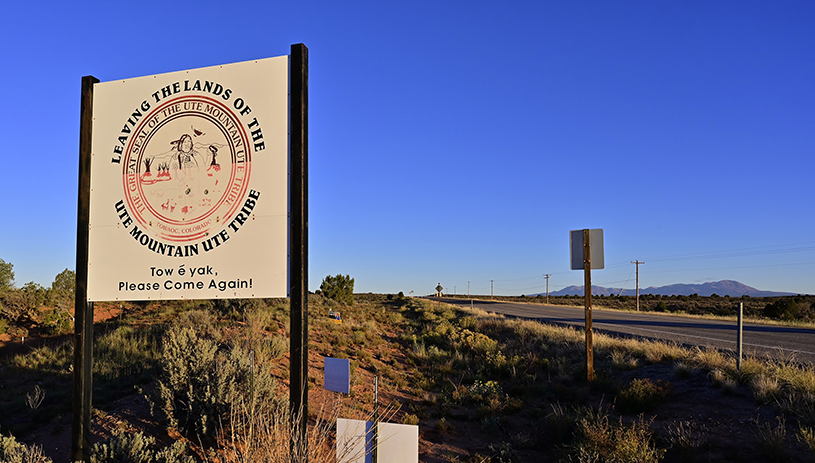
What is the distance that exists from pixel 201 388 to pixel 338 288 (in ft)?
114

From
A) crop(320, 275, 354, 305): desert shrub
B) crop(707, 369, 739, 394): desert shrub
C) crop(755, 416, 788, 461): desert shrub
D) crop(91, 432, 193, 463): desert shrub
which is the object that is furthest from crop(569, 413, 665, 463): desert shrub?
crop(320, 275, 354, 305): desert shrub

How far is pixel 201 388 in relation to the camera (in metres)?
6.87

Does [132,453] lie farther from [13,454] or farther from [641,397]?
[641,397]

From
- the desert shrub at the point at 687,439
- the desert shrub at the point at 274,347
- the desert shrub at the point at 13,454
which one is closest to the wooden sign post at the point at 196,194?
the desert shrub at the point at 13,454

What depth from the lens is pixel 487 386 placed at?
1061 centimetres

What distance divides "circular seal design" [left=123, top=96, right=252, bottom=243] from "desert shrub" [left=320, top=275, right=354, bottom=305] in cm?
3473

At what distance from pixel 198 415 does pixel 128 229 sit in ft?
9.28

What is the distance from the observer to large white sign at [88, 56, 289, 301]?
494cm

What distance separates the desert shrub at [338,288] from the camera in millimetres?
40741

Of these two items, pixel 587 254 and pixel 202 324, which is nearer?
pixel 587 254

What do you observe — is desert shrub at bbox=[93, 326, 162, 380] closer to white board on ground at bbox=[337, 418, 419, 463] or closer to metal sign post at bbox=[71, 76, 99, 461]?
metal sign post at bbox=[71, 76, 99, 461]

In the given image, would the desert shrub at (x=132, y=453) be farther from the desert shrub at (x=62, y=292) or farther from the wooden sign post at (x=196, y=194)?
the desert shrub at (x=62, y=292)

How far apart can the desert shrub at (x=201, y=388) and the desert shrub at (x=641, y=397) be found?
5.97 metres

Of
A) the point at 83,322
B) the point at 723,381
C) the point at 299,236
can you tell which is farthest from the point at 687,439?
the point at 83,322
